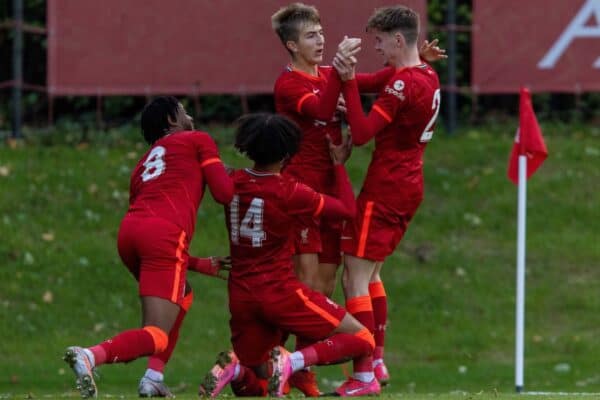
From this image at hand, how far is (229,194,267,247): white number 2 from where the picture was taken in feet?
28.7

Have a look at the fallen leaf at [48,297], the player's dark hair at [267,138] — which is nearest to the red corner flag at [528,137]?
the player's dark hair at [267,138]

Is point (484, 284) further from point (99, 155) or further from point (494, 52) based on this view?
point (99, 155)

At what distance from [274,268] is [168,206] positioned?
2.22 ft

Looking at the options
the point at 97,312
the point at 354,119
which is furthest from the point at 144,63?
the point at 354,119

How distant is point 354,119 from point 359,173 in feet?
25.0

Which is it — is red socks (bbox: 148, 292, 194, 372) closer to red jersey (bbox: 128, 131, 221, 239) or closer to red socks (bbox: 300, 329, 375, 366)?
red jersey (bbox: 128, 131, 221, 239)

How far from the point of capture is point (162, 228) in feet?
28.5

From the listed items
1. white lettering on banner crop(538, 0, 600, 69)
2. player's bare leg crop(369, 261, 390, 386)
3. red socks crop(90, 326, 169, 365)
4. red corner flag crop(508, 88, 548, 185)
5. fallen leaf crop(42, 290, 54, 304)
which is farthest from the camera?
white lettering on banner crop(538, 0, 600, 69)

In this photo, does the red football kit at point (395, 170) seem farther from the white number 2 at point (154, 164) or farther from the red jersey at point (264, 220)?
the white number 2 at point (154, 164)

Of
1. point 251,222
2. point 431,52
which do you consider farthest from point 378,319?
point 431,52

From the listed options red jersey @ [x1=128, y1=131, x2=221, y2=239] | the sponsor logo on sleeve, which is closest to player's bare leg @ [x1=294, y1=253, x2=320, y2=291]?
red jersey @ [x1=128, y1=131, x2=221, y2=239]

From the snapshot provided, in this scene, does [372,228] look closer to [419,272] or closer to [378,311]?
[378,311]

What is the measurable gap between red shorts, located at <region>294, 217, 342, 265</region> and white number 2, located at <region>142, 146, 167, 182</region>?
950mm

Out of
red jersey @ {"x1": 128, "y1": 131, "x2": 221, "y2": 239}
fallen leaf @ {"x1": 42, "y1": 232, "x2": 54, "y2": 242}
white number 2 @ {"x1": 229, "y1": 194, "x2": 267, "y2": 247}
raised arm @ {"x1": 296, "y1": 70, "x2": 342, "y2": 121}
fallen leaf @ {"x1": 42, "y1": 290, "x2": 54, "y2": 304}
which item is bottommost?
fallen leaf @ {"x1": 42, "y1": 290, "x2": 54, "y2": 304}
